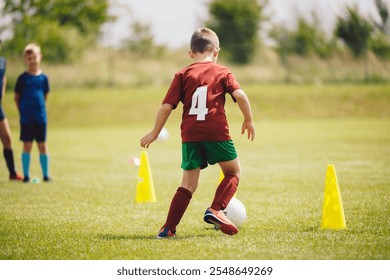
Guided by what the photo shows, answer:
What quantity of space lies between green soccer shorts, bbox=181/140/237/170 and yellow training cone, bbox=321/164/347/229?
3.30 feet

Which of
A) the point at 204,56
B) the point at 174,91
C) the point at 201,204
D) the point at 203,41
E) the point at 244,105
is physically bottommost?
the point at 201,204

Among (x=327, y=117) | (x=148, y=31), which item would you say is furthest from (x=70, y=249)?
(x=148, y=31)

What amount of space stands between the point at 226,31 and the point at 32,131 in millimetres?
34436

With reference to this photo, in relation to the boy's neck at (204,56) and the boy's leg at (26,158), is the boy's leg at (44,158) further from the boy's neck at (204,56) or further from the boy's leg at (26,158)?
the boy's neck at (204,56)

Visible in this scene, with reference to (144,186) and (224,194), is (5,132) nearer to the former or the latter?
(144,186)

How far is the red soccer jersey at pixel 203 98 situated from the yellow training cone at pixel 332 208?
1.12 metres

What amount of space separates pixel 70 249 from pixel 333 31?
38833 millimetres

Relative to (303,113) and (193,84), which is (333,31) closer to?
(303,113)

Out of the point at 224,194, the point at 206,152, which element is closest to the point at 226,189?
the point at 224,194

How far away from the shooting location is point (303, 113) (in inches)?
1117

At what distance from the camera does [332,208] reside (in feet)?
16.8

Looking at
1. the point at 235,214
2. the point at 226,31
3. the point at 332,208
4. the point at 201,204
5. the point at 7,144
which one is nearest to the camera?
the point at 332,208

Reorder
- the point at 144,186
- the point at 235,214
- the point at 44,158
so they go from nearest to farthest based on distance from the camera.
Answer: the point at 235,214 → the point at 144,186 → the point at 44,158

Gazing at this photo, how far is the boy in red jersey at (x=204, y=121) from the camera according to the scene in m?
4.68
